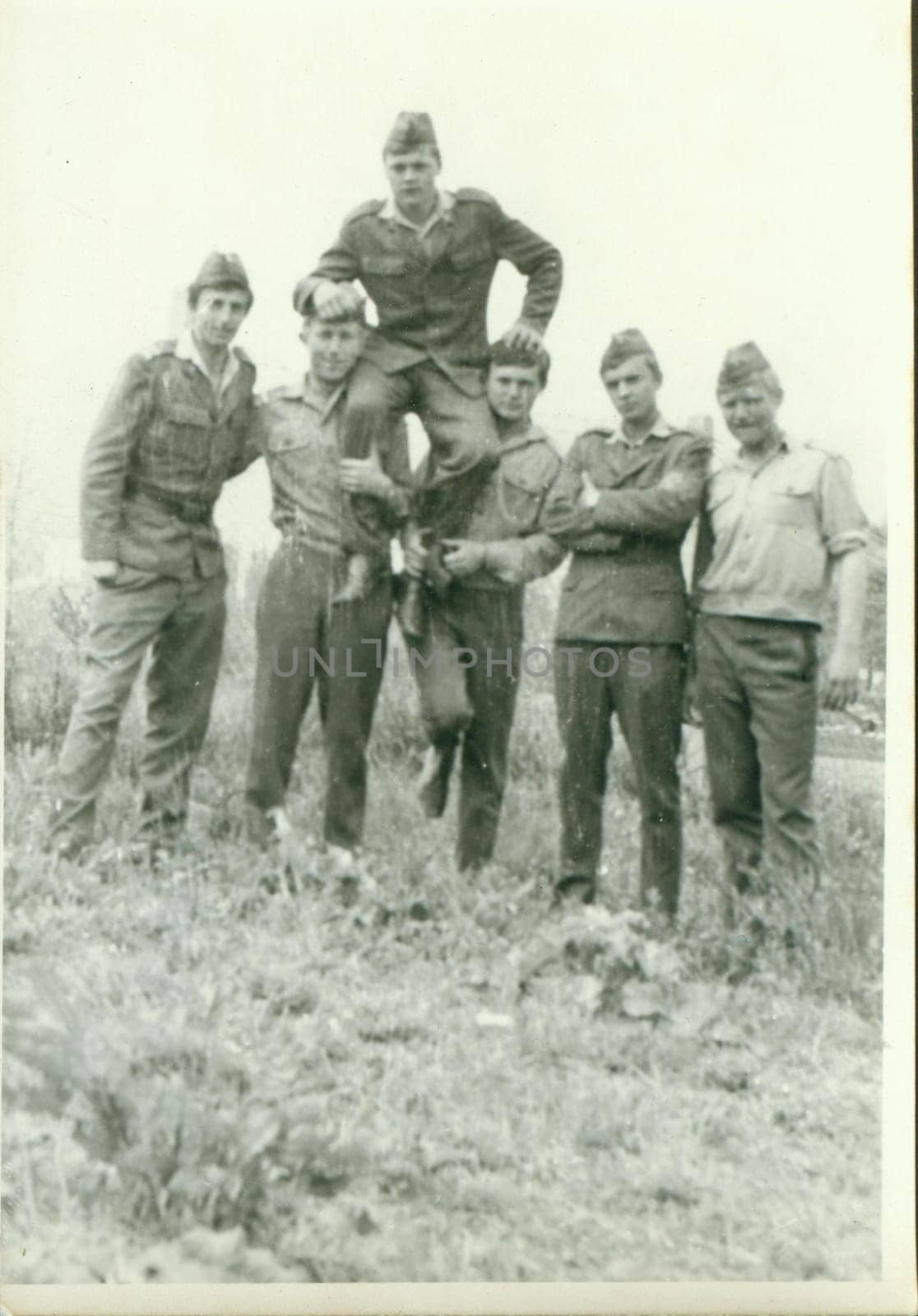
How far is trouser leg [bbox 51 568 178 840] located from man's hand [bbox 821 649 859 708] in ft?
6.04

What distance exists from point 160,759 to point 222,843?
292 millimetres

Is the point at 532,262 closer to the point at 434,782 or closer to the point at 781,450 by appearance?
the point at 781,450

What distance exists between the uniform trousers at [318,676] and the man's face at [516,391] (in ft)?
2.02

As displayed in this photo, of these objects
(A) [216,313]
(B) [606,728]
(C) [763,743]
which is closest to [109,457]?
(A) [216,313]

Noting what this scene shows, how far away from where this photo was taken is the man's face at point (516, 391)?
15.1ft

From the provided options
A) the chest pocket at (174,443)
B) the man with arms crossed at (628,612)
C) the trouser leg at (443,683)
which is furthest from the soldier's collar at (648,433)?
the chest pocket at (174,443)

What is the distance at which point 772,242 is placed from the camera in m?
4.60

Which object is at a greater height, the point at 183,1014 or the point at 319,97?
the point at 319,97

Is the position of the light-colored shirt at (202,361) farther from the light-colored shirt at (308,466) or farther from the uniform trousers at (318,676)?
the uniform trousers at (318,676)

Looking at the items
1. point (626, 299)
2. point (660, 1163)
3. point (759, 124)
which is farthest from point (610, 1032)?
point (759, 124)

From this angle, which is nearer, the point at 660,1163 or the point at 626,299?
the point at 660,1163

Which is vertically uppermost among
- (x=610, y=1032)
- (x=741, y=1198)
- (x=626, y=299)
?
(x=626, y=299)

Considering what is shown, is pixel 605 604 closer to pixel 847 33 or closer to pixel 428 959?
pixel 428 959

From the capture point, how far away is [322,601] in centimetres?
458
